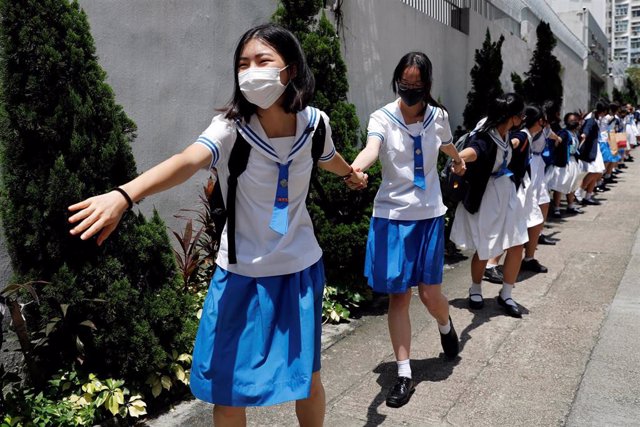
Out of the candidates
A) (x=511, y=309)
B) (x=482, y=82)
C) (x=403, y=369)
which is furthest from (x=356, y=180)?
(x=482, y=82)

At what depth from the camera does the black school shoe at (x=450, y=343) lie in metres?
4.17

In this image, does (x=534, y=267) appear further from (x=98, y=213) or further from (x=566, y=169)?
(x=98, y=213)

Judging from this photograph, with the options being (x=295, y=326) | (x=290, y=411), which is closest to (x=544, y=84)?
(x=290, y=411)

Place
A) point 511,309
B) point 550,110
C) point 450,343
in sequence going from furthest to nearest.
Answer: point 550,110 → point 511,309 → point 450,343

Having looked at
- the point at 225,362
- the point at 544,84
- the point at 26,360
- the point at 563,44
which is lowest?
the point at 26,360

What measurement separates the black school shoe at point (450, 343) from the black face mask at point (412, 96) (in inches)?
57.0

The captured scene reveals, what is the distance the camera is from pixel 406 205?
3.71 metres

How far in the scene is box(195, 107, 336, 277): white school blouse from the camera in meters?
2.37

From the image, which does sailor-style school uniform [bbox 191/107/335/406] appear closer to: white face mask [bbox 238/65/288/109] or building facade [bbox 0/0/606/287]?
white face mask [bbox 238/65/288/109]

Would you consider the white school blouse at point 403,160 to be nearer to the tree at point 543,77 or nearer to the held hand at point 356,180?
the held hand at point 356,180

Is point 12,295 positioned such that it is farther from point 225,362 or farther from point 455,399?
point 455,399

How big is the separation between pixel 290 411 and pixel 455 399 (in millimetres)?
941

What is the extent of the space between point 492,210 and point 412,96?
1.79m

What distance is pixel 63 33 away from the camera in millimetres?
3176
